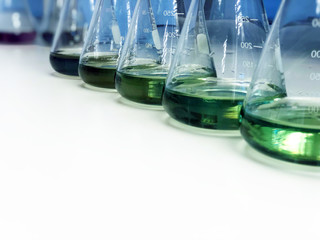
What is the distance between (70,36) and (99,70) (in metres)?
0.23

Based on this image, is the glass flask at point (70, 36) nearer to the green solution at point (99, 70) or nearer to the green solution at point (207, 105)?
the green solution at point (99, 70)

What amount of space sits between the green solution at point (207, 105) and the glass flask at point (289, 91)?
0.15 feet

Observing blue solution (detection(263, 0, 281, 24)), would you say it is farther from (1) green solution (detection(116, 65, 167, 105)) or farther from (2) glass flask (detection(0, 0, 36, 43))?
(2) glass flask (detection(0, 0, 36, 43))

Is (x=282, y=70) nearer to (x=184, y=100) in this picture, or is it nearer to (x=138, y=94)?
(x=184, y=100)

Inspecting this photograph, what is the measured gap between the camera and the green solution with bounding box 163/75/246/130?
652 mm

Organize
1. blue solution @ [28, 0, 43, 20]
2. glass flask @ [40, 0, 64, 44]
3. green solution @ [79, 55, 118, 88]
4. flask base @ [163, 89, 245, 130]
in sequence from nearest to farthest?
flask base @ [163, 89, 245, 130], green solution @ [79, 55, 118, 88], glass flask @ [40, 0, 64, 44], blue solution @ [28, 0, 43, 20]

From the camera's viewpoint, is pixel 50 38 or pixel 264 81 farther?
pixel 50 38

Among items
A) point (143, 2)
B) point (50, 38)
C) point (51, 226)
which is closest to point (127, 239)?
point (51, 226)

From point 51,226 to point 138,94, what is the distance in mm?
402

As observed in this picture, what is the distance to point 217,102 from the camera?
0.65m

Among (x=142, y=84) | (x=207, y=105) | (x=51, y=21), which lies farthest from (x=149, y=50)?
(x=51, y=21)

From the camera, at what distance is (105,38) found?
0.96m

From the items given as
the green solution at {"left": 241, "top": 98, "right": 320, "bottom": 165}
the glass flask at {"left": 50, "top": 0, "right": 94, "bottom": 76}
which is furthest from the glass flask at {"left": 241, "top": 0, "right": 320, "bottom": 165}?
the glass flask at {"left": 50, "top": 0, "right": 94, "bottom": 76}

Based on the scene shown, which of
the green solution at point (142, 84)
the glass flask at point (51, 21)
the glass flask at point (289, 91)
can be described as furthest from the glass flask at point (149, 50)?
the glass flask at point (51, 21)
